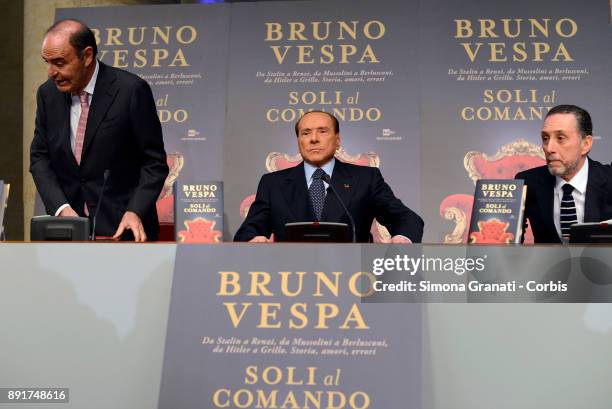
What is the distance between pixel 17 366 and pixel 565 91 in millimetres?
3398

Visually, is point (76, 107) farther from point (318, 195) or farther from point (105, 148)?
point (318, 195)

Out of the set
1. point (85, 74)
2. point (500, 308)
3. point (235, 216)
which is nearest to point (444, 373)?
point (500, 308)

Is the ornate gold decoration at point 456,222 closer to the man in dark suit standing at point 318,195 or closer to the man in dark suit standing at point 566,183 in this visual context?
the man in dark suit standing at point 318,195

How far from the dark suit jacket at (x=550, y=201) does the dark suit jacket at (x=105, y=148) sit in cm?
149

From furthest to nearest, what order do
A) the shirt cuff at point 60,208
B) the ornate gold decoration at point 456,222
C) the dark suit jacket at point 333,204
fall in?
the ornate gold decoration at point 456,222 → the dark suit jacket at point 333,204 → the shirt cuff at point 60,208

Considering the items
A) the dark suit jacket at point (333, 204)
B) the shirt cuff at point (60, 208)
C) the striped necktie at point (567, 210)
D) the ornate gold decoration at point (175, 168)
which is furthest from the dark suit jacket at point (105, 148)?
the striped necktie at point (567, 210)

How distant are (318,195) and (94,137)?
990 millimetres

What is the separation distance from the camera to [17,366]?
203cm

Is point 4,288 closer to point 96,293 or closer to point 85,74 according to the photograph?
point 96,293

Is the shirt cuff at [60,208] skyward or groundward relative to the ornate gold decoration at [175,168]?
groundward

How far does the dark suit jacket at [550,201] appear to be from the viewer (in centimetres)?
341

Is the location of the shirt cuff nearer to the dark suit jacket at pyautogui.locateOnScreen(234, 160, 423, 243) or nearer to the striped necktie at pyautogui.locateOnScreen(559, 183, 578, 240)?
the dark suit jacket at pyautogui.locateOnScreen(234, 160, 423, 243)

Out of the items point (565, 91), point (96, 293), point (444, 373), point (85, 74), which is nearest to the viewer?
point (444, 373)

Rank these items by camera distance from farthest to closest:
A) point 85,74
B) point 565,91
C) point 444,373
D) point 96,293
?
point 565,91, point 85,74, point 96,293, point 444,373
